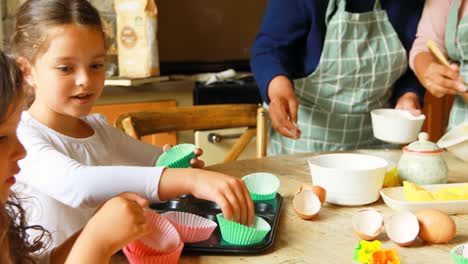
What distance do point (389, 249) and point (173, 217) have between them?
31cm

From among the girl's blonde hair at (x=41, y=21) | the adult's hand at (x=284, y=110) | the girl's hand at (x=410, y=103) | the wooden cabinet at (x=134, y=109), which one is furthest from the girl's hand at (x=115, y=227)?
the wooden cabinet at (x=134, y=109)

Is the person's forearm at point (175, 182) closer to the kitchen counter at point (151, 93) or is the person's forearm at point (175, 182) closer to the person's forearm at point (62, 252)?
the person's forearm at point (62, 252)

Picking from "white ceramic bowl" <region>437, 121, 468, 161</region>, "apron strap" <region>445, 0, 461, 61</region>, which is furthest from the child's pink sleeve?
"white ceramic bowl" <region>437, 121, 468, 161</region>

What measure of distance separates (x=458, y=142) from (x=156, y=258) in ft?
2.53

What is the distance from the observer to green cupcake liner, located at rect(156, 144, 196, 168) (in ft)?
3.72

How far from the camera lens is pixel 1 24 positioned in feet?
7.22

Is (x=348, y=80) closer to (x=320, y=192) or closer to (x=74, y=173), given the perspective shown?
(x=320, y=192)

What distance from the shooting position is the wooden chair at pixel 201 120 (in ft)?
4.84

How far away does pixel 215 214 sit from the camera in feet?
3.05

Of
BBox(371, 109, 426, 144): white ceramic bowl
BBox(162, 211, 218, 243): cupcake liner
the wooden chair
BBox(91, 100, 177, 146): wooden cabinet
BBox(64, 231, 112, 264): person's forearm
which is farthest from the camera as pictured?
BBox(91, 100, 177, 146): wooden cabinet

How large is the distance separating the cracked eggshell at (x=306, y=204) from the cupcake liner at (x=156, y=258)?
0.85 ft

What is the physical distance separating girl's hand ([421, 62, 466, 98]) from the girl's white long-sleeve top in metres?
0.67

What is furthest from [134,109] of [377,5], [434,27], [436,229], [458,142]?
[436,229]

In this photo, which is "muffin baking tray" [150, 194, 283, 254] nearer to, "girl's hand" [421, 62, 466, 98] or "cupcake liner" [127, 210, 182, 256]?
"cupcake liner" [127, 210, 182, 256]
